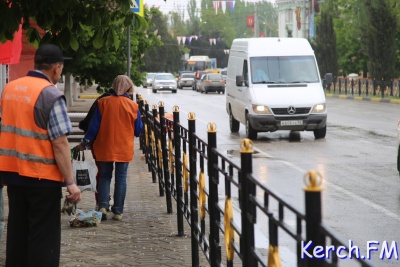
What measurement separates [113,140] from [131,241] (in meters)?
1.78

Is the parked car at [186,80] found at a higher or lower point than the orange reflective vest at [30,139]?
lower

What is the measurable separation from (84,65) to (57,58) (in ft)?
60.9

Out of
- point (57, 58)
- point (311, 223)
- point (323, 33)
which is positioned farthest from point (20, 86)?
point (323, 33)

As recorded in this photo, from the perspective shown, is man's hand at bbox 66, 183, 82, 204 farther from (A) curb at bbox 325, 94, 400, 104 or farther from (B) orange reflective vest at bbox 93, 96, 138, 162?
(A) curb at bbox 325, 94, 400, 104

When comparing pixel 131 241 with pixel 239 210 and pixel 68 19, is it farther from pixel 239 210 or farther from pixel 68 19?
pixel 239 210

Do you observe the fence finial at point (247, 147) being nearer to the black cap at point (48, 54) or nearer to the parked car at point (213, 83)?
the black cap at point (48, 54)

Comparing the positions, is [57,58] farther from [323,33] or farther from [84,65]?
[323,33]

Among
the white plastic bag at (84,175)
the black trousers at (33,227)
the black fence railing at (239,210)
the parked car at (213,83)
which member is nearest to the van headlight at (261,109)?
the black fence railing at (239,210)

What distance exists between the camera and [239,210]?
23.7 ft

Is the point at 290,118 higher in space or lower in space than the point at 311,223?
lower

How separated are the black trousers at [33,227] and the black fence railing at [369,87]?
43243mm

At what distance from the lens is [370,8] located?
4906 cm

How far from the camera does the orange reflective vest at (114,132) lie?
36.5 feet

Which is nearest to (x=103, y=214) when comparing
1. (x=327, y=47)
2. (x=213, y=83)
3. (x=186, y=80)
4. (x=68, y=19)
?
(x=68, y=19)
